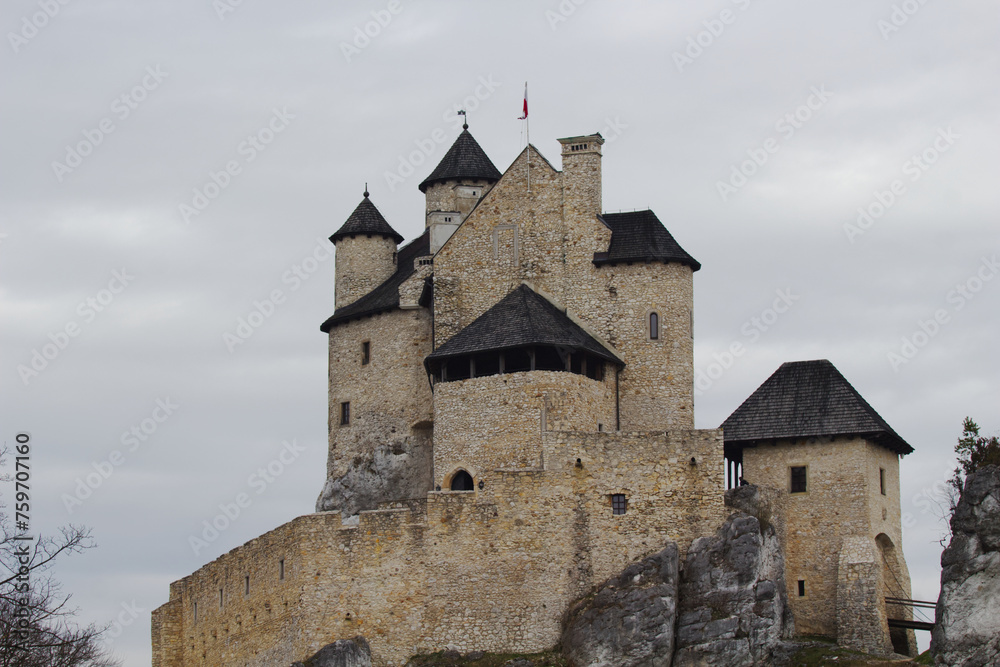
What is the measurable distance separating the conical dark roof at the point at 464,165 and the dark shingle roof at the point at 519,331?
1273cm

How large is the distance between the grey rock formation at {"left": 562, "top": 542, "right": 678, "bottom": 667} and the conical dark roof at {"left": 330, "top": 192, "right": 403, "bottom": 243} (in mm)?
26532

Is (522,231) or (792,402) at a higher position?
(522,231)

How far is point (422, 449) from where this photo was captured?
7519 centimetres

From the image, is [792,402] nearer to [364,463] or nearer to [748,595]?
[748,595]

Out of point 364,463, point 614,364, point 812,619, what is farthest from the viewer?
point 364,463

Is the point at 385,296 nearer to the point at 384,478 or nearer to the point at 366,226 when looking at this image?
the point at 366,226

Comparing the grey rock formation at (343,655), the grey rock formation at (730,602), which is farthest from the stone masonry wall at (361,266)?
the grey rock formation at (730,602)

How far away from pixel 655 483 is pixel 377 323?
20.4 meters

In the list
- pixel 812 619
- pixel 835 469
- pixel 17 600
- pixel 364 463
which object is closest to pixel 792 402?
pixel 835 469

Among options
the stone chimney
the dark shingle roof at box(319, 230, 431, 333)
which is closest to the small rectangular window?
the stone chimney

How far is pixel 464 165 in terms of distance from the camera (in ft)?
273

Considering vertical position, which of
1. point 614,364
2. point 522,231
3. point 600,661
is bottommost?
point 600,661

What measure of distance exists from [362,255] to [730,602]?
94.0 feet

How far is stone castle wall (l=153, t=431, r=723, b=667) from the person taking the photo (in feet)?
202
